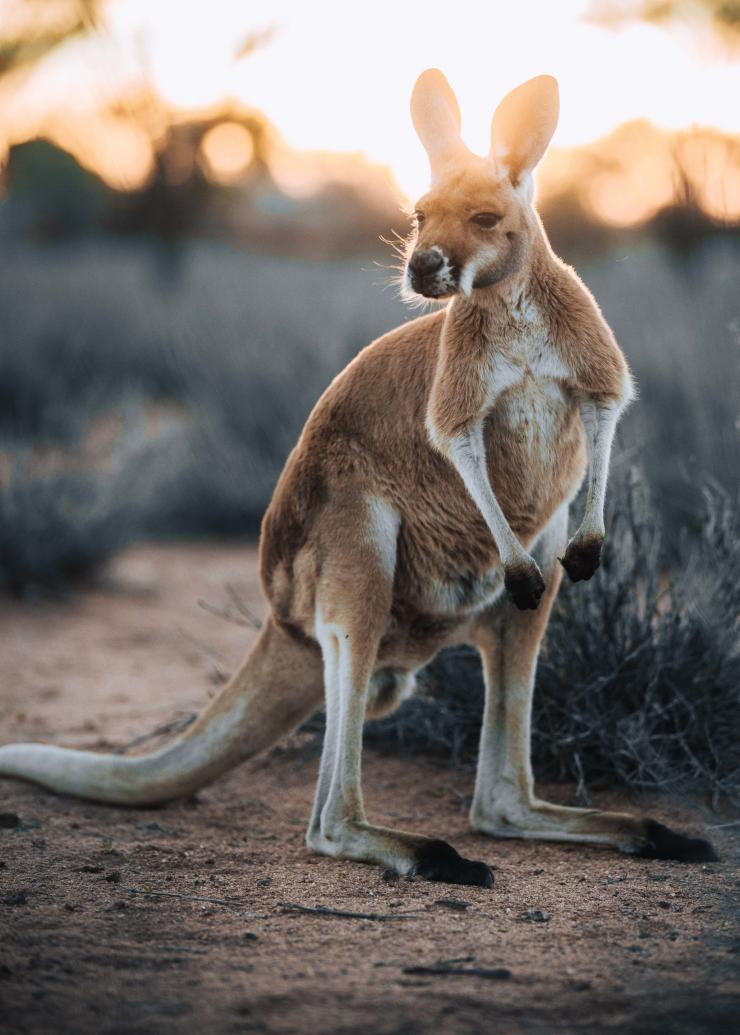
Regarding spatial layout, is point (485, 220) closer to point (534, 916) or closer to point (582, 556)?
point (582, 556)

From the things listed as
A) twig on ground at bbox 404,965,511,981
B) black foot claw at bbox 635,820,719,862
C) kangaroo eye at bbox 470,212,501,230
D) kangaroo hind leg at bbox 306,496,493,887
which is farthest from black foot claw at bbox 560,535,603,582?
twig on ground at bbox 404,965,511,981

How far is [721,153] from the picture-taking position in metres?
5.54

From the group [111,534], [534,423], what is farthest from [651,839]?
[111,534]

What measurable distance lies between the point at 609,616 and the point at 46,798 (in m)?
1.82

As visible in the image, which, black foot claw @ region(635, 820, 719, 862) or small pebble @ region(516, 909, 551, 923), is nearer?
small pebble @ region(516, 909, 551, 923)

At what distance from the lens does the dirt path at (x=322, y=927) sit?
198 cm

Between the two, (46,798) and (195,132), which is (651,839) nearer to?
(46,798)

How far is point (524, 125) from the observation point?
2.88 m

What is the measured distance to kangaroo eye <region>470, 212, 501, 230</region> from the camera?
2805mm

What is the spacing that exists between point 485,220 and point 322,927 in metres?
1.66

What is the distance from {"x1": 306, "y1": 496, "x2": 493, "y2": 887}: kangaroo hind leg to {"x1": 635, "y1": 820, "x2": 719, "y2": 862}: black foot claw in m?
0.58

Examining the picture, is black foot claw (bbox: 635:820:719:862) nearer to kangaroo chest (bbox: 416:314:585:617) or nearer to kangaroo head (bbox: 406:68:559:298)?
kangaroo chest (bbox: 416:314:585:617)

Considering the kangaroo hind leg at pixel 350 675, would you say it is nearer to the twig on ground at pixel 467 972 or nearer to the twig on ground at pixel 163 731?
the twig on ground at pixel 467 972

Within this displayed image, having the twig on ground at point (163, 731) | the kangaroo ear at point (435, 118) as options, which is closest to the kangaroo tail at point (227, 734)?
the twig on ground at point (163, 731)
